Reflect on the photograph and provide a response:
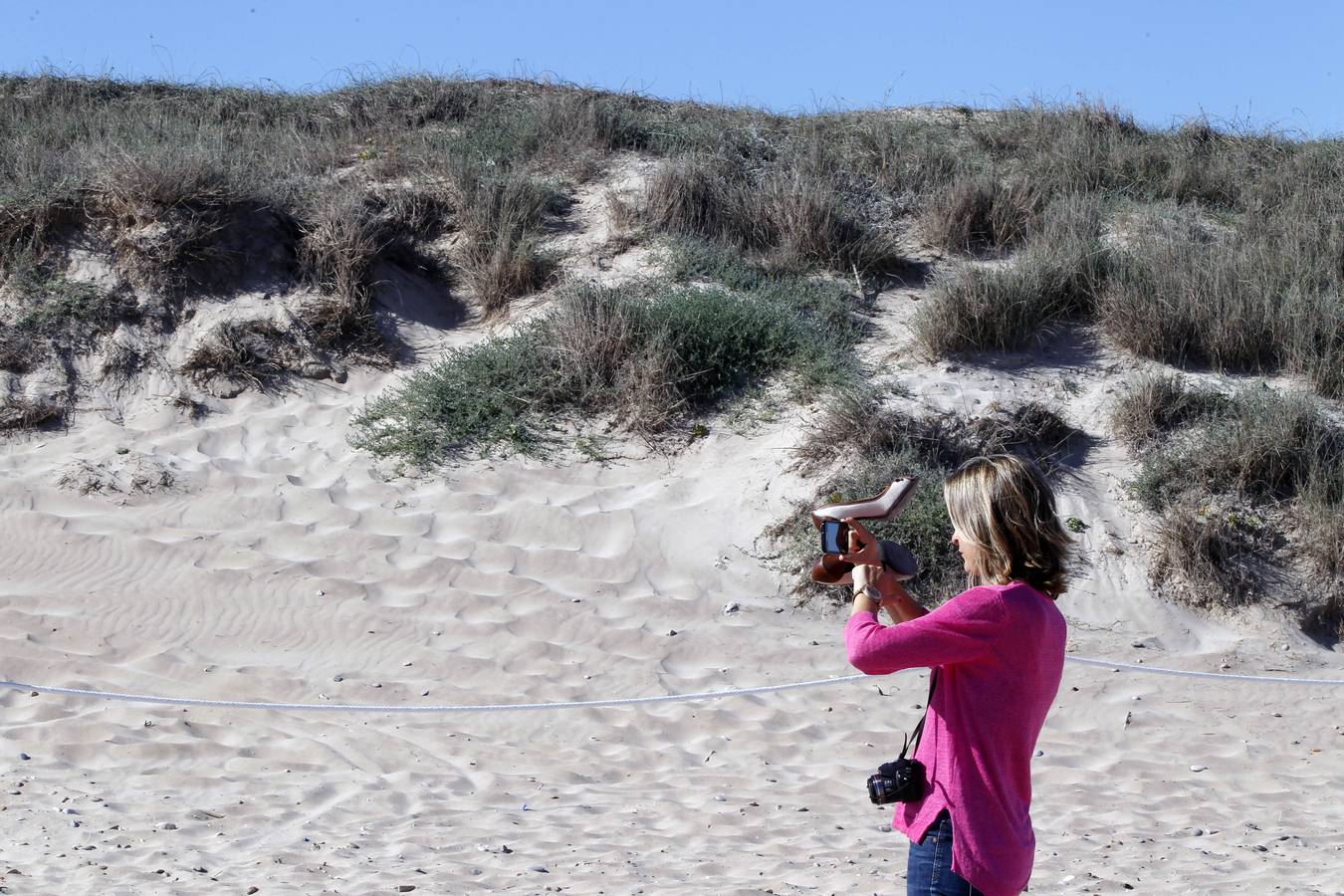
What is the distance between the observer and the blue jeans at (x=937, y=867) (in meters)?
2.41

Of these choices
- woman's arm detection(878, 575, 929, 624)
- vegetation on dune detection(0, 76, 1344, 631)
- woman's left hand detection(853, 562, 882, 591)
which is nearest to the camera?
woman's left hand detection(853, 562, 882, 591)

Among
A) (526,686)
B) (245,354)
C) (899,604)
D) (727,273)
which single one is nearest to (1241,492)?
(727,273)

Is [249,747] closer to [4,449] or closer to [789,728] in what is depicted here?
[789,728]

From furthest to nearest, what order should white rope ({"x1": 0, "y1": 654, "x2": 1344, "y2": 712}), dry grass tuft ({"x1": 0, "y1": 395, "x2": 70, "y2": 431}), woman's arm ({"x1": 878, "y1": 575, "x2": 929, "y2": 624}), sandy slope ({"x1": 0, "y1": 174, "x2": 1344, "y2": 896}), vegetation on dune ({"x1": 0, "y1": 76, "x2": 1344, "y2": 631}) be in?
dry grass tuft ({"x1": 0, "y1": 395, "x2": 70, "y2": 431})
vegetation on dune ({"x1": 0, "y1": 76, "x2": 1344, "y2": 631})
white rope ({"x1": 0, "y1": 654, "x2": 1344, "y2": 712})
sandy slope ({"x1": 0, "y1": 174, "x2": 1344, "y2": 896})
woman's arm ({"x1": 878, "y1": 575, "x2": 929, "y2": 624})

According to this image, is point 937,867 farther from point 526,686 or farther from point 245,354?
point 245,354

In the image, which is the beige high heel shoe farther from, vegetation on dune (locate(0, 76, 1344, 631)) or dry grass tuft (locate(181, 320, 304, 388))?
dry grass tuft (locate(181, 320, 304, 388))

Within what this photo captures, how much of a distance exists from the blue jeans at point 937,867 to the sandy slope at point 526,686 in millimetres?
1714

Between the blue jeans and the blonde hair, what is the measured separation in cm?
48

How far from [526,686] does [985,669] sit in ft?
12.7

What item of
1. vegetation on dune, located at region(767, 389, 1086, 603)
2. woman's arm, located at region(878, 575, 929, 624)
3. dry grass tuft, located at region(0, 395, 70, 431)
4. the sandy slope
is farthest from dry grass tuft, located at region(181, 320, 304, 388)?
woman's arm, located at region(878, 575, 929, 624)

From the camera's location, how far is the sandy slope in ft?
14.1

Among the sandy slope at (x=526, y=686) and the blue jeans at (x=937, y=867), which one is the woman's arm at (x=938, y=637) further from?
the sandy slope at (x=526, y=686)

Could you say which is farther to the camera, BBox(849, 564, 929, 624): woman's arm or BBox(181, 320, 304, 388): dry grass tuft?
BBox(181, 320, 304, 388): dry grass tuft

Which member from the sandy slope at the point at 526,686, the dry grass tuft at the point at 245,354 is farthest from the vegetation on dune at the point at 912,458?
the dry grass tuft at the point at 245,354
